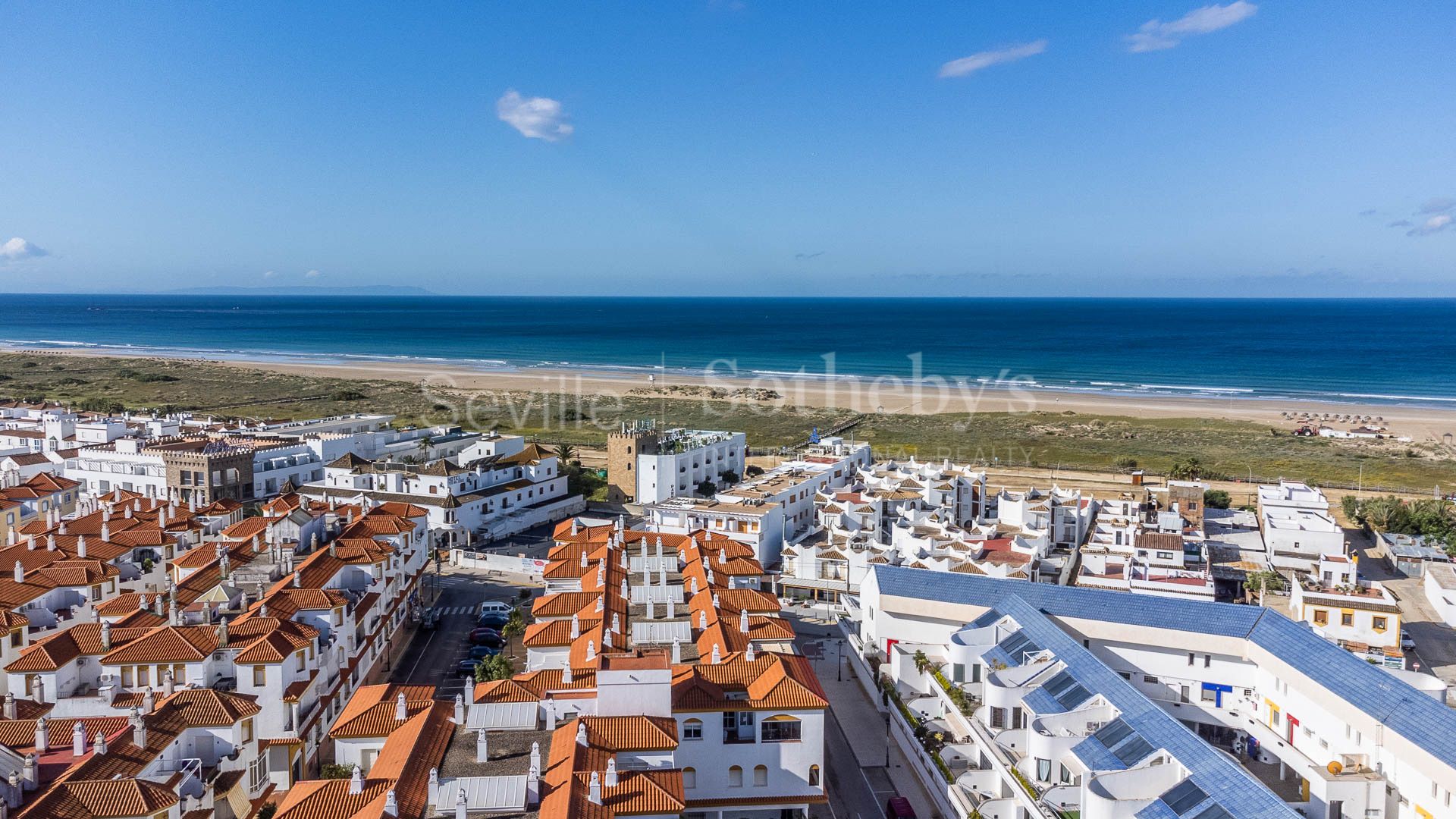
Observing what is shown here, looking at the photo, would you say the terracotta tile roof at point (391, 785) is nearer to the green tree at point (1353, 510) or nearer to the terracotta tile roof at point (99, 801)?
the terracotta tile roof at point (99, 801)

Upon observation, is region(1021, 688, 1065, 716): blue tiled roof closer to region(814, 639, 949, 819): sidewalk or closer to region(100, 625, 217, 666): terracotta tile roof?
region(814, 639, 949, 819): sidewalk

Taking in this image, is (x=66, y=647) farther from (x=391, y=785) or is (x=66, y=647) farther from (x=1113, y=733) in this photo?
(x=1113, y=733)

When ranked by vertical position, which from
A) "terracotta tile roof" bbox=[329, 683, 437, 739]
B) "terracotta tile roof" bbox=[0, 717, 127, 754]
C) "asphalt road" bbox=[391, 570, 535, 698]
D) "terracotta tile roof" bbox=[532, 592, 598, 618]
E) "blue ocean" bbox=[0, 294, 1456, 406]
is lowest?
"asphalt road" bbox=[391, 570, 535, 698]

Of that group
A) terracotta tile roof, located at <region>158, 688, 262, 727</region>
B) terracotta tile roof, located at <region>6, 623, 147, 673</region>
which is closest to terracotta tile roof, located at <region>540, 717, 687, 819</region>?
terracotta tile roof, located at <region>158, 688, 262, 727</region>

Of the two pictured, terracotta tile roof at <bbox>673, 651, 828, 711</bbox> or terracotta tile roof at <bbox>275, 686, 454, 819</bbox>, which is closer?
terracotta tile roof at <bbox>275, 686, 454, 819</bbox>

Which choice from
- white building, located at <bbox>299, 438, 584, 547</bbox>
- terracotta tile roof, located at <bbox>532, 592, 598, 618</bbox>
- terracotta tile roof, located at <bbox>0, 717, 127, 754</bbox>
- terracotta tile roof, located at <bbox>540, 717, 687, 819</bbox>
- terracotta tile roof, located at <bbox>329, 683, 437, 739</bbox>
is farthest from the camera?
white building, located at <bbox>299, 438, 584, 547</bbox>

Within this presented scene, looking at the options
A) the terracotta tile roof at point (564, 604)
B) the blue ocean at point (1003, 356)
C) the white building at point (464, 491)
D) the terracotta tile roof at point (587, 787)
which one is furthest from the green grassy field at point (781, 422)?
the terracotta tile roof at point (587, 787)

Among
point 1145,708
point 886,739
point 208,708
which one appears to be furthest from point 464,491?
point 1145,708
